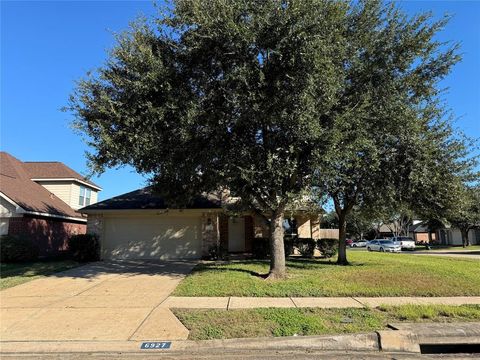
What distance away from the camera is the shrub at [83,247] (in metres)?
18.9

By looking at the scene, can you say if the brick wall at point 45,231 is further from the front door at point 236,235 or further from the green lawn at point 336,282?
the green lawn at point 336,282

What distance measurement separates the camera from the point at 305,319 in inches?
317

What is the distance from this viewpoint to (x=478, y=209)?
43312mm

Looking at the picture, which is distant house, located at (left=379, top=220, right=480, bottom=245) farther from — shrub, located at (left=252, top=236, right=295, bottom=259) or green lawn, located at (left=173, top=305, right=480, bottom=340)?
green lawn, located at (left=173, top=305, right=480, bottom=340)

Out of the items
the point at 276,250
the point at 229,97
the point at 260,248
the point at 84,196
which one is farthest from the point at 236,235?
the point at 84,196

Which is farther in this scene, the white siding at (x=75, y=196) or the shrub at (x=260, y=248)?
the white siding at (x=75, y=196)

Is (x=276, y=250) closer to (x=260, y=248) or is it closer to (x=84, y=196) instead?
(x=260, y=248)

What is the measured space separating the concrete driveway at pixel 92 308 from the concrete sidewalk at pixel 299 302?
0.68 m

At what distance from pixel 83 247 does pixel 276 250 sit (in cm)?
1023

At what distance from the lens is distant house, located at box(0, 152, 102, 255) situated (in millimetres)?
20391

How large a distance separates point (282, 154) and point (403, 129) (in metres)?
3.93

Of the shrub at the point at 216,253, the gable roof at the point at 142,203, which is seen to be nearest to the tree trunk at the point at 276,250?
the shrub at the point at 216,253

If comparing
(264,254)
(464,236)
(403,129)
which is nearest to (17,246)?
(264,254)

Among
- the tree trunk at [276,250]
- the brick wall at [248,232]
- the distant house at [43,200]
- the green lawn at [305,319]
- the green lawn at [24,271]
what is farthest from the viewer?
the brick wall at [248,232]
